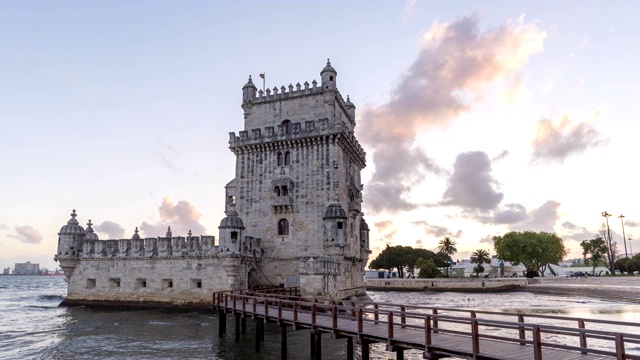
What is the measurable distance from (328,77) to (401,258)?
6565 cm

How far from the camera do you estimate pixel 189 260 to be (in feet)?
127

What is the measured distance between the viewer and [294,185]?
39.6m

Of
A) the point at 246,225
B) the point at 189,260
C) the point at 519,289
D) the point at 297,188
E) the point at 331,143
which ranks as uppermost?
the point at 331,143

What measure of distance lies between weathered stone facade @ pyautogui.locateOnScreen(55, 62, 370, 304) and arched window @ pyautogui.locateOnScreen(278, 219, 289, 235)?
0.29 feet

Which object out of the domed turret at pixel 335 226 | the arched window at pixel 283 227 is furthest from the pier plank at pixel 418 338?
the arched window at pixel 283 227

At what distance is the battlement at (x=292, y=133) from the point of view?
3872 cm

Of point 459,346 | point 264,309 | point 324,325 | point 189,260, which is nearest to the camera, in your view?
point 459,346

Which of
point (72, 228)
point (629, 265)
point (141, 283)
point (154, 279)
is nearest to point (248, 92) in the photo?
point (154, 279)

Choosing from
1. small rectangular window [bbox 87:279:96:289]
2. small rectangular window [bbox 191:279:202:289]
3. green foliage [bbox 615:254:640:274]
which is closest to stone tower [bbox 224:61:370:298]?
small rectangular window [bbox 191:279:202:289]

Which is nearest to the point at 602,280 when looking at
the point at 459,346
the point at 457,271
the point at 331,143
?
the point at 457,271

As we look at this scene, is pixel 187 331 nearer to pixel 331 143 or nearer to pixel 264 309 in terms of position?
pixel 264 309

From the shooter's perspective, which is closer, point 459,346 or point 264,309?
point 459,346

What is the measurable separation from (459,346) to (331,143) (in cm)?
2589

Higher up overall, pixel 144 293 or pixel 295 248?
pixel 295 248
